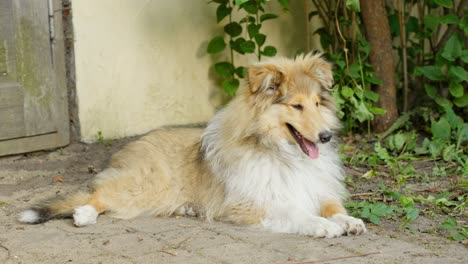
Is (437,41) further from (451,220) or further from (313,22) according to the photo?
(451,220)

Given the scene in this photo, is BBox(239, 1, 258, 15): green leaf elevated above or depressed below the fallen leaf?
above

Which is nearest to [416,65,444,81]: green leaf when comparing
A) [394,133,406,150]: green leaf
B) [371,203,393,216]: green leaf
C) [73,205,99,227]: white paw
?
[394,133,406,150]: green leaf

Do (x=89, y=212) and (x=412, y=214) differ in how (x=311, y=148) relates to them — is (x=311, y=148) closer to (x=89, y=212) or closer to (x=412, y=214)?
(x=412, y=214)

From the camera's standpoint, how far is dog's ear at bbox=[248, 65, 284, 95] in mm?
5113

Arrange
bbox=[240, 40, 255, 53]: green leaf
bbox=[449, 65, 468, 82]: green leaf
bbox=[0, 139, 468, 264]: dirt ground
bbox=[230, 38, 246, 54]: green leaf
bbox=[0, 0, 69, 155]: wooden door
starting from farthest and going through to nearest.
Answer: bbox=[230, 38, 246, 54]: green leaf < bbox=[240, 40, 255, 53]: green leaf < bbox=[449, 65, 468, 82]: green leaf < bbox=[0, 0, 69, 155]: wooden door < bbox=[0, 139, 468, 264]: dirt ground

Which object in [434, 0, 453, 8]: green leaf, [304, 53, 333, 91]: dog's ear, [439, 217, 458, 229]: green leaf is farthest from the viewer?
[434, 0, 453, 8]: green leaf

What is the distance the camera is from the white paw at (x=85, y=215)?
5164 millimetres

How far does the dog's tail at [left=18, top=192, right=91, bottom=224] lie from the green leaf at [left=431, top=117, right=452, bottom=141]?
3307 millimetres

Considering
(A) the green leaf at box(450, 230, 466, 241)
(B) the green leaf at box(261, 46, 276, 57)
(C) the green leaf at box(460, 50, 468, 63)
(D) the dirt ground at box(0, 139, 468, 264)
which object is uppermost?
(B) the green leaf at box(261, 46, 276, 57)

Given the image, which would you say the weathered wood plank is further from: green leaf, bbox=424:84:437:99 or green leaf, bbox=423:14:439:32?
green leaf, bbox=423:14:439:32

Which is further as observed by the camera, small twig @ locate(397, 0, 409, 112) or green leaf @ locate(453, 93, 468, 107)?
small twig @ locate(397, 0, 409, 112)

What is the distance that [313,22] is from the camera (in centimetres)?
846

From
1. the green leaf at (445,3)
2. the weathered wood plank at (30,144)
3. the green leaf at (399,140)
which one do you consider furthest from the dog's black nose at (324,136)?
the weathered wood plank at (30,144)

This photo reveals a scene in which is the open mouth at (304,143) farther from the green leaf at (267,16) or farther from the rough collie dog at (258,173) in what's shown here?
the green leaf at (267,16)
